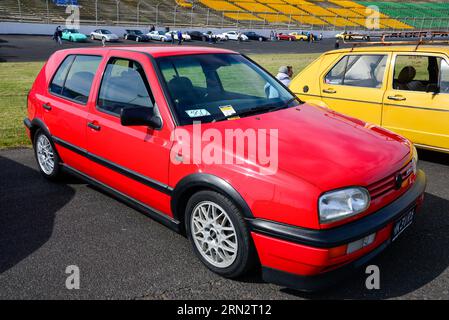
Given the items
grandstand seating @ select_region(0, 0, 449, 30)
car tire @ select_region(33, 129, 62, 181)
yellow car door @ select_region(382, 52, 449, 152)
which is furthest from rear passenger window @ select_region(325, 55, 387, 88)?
grandstand seating @ select_region(0, 0, 449, 30)

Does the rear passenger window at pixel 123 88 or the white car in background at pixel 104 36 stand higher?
the white car in background at pixel 104 36

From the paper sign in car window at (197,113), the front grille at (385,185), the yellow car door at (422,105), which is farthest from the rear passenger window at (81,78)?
the yellow car door at (422,105)

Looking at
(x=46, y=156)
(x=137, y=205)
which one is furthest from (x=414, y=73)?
(x=46, y=156)

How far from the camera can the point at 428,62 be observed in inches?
231

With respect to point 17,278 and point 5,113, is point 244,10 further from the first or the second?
point 17,278

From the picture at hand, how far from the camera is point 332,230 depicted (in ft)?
8.21

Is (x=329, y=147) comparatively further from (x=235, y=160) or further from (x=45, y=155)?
(x=45, y=155)

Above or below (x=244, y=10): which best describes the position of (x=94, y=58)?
below

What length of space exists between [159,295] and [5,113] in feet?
24.4

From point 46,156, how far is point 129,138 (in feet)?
6.59

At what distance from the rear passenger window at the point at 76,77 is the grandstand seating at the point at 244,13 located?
1888 inches

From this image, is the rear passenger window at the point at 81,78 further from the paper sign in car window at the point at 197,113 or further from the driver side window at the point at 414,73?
the driver side window at the point at 414,73

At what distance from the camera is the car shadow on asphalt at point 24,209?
347 cm
